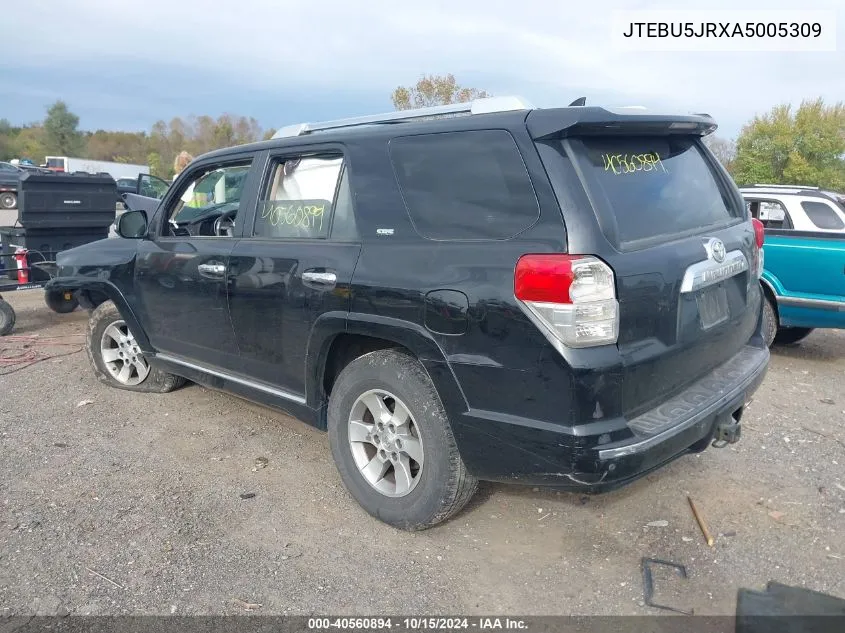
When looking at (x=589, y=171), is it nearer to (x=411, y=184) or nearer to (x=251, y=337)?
(x=411, y=184)

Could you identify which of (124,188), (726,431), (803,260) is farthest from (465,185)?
(124,188)

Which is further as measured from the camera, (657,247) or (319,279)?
(319,279)

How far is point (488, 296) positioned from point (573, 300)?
359mm

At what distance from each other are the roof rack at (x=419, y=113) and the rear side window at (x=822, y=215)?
15.2ft

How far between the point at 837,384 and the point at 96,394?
6224mm

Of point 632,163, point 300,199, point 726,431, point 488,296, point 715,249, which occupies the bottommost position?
point 726,431

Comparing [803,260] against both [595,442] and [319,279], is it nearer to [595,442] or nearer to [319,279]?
[595,442]

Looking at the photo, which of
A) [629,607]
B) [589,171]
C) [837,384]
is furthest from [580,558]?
[837,384]

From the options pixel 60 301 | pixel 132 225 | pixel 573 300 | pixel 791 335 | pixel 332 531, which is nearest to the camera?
pixel 573 300

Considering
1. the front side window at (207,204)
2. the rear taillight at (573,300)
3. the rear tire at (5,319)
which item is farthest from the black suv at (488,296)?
the rear tire at (5,319)

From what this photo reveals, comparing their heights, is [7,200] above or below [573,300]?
above

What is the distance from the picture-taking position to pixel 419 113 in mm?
3523

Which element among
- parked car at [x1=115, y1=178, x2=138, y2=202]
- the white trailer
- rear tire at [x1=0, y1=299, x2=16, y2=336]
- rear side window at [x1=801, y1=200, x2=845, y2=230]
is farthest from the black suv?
the white trailer

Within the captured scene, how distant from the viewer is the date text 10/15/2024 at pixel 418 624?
8.96 ft
